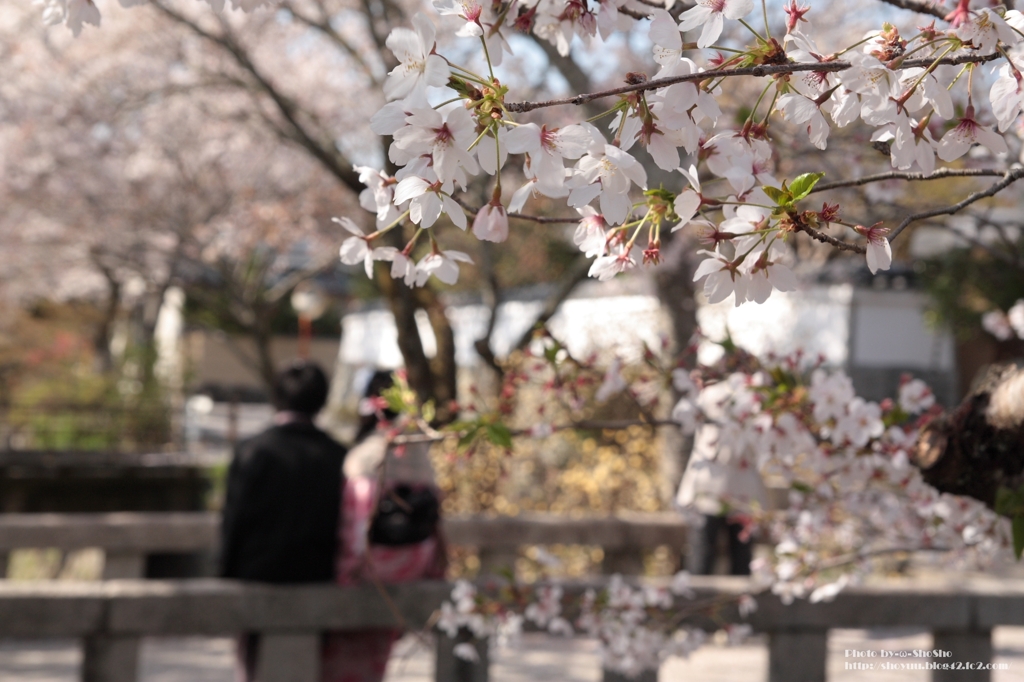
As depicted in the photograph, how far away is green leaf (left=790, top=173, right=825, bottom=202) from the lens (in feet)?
3.36

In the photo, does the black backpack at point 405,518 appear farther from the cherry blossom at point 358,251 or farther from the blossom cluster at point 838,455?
the cherry blossom at point 358,251

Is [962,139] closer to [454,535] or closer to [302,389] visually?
[302,389]

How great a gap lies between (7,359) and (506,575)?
1561 cm

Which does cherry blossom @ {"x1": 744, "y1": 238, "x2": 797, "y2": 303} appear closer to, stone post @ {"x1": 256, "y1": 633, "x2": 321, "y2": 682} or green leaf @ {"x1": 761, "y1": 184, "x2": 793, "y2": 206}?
green leaf @ {"x1": 761, "y1": 184, "x2": 793, "y2": 206}

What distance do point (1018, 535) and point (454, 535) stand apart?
3.30m

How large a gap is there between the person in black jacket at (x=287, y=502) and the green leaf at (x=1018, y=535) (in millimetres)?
2253

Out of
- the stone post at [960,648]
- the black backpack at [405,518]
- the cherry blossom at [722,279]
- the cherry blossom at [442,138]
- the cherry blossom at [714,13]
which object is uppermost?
the cherry blossom at [714,13]

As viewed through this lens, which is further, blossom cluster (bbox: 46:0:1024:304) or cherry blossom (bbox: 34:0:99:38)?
cherry blossom (bbox: 34:0:99:38)

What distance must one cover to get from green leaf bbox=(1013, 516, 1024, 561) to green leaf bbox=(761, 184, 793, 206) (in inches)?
35.1

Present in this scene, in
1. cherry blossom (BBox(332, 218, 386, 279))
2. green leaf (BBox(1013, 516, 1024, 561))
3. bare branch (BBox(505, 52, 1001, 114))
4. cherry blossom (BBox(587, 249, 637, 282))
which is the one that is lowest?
green leaf (BBox(1013, 516, 1024, 561))

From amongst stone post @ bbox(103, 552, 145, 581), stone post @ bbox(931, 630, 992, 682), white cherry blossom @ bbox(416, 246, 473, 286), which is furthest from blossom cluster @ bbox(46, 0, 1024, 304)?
stone post @ bbox(103, 552, 145, 581)

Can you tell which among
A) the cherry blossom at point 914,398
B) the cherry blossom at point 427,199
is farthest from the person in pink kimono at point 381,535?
the cherry blossom at point 427,199

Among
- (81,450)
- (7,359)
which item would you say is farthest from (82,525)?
(7,359)

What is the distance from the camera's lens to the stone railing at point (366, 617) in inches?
113
